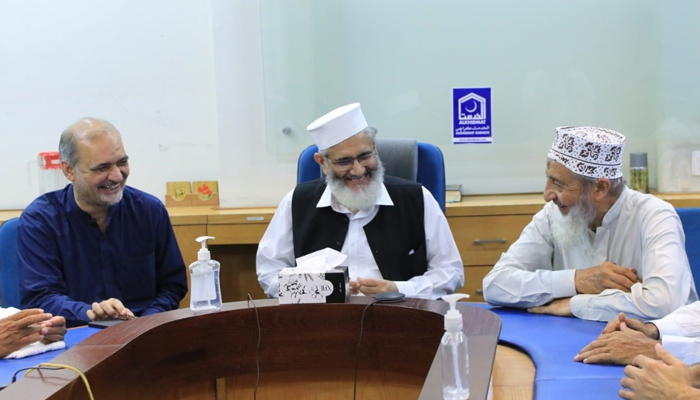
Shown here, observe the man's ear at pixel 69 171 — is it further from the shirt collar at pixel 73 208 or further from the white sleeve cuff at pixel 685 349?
the white sleeve cuff at pixel 685 349

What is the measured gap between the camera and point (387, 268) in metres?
2.85

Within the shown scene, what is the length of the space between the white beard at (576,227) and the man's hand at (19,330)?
5.35 feet

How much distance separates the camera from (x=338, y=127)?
2.83m

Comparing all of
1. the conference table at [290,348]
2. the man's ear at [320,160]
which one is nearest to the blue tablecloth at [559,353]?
the conference table at [290,348]

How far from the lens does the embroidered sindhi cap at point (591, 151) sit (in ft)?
7.54

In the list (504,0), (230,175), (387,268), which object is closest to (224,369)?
(387,268)

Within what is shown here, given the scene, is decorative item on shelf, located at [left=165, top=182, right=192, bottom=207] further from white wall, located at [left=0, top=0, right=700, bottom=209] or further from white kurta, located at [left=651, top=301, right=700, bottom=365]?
white kurta, located at [left=651, top=301, right=700, bottom=365]

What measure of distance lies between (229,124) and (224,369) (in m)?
2.32

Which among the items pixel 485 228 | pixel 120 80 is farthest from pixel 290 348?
pixel 120 80

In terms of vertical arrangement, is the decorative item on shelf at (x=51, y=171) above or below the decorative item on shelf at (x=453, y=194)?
above

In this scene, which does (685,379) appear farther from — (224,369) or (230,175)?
(230,175)

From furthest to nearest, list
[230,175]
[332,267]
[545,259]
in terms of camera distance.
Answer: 1. [230,175]
2. [545,259]
3. [332,267]

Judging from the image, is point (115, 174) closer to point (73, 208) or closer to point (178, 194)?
point (73, 208)

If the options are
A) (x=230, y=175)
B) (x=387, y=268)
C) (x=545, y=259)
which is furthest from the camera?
(x=230, y=175)
